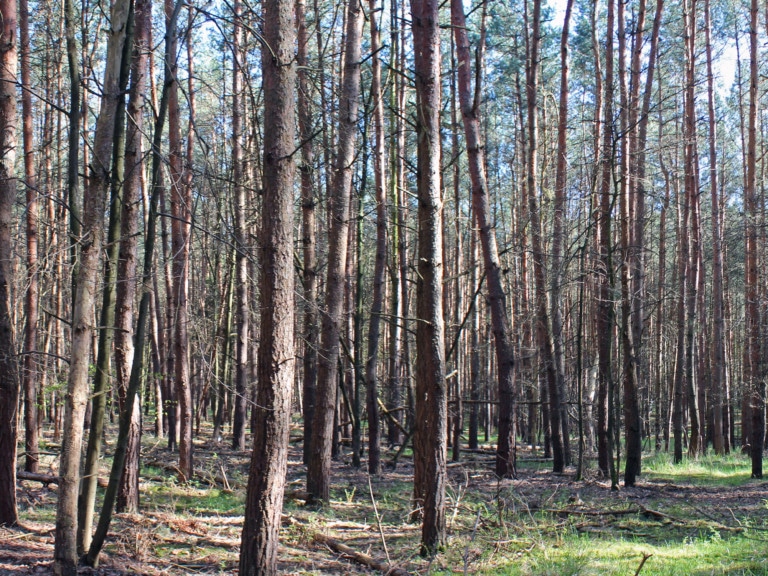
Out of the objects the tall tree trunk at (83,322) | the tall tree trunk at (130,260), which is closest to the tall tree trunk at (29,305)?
the tall tree trunk at (130,260)

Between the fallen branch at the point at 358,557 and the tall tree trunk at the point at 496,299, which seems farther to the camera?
the tall tree trunk at the point at 496,299

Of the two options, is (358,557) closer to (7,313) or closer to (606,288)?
(7,313)

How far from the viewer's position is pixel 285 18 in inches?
206

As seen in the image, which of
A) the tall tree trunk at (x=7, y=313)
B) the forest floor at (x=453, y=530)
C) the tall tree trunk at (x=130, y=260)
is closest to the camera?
the forest floor at (x=453, y=530)

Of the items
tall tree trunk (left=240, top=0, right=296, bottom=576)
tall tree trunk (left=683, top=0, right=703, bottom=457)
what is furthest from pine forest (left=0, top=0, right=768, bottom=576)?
tall tree trunk (left=683, top=0, right=703, bottom=457)

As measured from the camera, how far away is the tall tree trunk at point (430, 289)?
6.49 meters

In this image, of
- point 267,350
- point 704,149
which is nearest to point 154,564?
point 267,350

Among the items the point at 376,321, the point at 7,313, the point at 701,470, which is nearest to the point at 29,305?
the point at 7,313

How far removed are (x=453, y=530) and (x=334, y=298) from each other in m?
3.53

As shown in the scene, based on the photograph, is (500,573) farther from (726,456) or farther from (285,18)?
(726,456)

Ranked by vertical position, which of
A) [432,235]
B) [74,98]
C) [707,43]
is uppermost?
[707,43]

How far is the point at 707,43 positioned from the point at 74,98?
17996 mm

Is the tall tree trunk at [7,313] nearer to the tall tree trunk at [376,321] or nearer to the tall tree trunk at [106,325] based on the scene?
the tall tree trunk at [106,325]

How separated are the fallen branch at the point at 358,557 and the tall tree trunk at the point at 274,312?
57.7 inches
